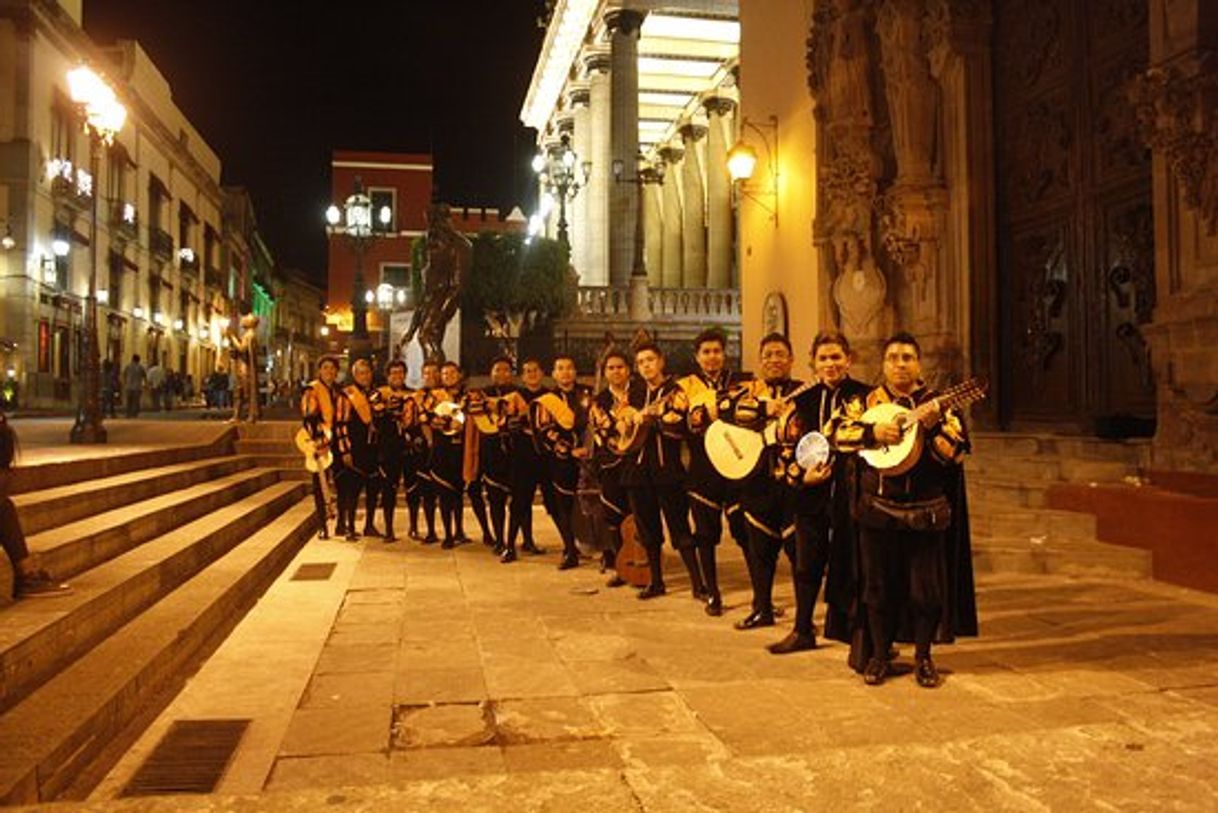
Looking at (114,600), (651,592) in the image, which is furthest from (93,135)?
(651,592)

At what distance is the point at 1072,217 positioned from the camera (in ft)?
33.5

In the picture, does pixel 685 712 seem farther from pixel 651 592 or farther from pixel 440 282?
pixel 440 282

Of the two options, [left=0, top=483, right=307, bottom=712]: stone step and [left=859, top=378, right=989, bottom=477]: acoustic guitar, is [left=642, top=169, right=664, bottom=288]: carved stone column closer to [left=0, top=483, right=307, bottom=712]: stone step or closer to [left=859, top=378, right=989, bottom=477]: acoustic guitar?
[left=0, top=483, right=307, bottom=712]: stone step

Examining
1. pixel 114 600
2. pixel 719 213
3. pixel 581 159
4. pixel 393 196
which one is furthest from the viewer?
pixel 393 196

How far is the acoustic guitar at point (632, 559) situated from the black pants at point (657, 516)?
0.45ft

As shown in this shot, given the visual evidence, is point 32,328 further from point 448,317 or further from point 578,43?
point 578,43

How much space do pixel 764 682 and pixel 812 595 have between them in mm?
766

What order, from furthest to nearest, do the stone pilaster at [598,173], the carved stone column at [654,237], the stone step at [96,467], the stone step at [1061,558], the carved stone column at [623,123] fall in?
the carved stone column at [654,237], the stone pilaster at [598,173], the carved stone column at [623,123], the stone step at [96,467], the stone step at [1061,558]

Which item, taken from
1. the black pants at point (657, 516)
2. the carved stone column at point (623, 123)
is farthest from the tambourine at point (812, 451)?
the carved stone column at point (623, 123)

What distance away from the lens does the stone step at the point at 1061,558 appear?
736 cm

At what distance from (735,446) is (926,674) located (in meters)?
1.80

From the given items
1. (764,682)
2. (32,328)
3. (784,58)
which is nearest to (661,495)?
(764,682)

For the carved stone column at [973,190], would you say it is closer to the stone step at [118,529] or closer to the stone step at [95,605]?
the stone step at [95,605]

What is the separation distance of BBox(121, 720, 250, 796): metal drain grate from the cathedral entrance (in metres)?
8.08
